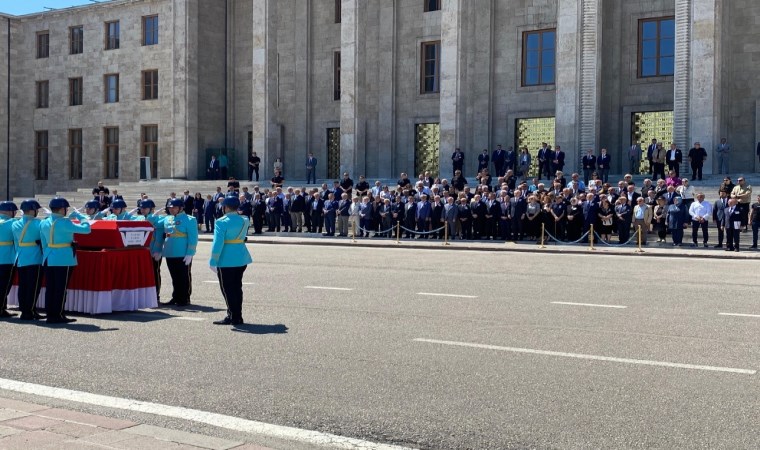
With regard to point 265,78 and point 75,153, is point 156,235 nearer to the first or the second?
point 265,78

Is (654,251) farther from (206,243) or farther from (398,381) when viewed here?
(398,381)

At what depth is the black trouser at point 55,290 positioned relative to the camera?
11.9 meters

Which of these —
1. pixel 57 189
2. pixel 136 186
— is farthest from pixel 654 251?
pixel 57 189

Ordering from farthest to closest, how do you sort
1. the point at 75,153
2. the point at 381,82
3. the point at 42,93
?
the point at 42,93, the point at 75,153, the point at 381,82

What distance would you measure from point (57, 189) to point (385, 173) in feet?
79.2

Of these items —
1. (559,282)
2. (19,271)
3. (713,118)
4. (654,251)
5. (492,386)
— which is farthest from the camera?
(713,118)

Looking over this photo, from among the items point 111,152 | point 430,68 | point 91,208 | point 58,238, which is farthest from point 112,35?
point 58,238

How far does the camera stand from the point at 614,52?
123 feet

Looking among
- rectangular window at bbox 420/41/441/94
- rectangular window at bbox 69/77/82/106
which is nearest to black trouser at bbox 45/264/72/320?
rectangular window at bbox 420/41/441/94

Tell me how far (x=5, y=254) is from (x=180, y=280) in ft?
8.33

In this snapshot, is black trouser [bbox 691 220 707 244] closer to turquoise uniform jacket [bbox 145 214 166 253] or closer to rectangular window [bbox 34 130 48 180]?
turquoise uniform jacket [bbox 145 214 166 253]

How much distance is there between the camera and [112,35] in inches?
2100

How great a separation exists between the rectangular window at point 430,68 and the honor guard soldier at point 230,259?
31.6 meters

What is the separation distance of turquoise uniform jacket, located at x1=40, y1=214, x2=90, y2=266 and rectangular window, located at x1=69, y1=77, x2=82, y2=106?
45.8 m
